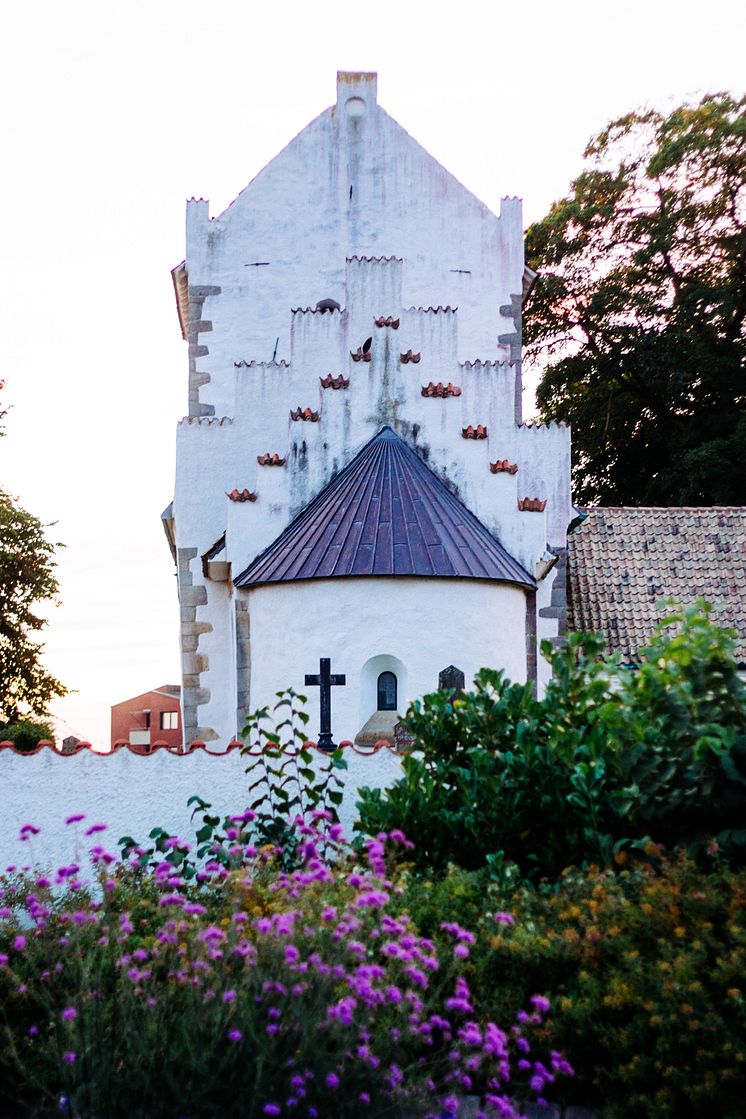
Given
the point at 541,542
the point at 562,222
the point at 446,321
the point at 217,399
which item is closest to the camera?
the point at 541,542

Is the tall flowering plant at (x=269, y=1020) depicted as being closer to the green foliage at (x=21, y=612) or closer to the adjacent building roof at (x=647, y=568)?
the adjacent building roof at (x=647, y=568)

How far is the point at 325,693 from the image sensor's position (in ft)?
39.4

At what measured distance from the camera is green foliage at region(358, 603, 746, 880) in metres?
7.21

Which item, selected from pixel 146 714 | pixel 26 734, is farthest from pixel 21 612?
pixel 146 714

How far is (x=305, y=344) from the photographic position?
672 inches

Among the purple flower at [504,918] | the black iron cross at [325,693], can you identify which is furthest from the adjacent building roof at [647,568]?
the purple flower at [504,918]

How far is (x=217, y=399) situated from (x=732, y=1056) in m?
15.9

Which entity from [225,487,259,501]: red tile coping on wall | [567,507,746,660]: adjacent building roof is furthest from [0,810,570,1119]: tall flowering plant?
[567,507,746,660]: adjacent building roof

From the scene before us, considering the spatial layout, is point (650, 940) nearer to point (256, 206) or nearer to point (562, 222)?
point (256, 206)

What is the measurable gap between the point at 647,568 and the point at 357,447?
6.22m

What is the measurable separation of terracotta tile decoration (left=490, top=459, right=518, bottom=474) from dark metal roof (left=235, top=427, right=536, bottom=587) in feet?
2.10

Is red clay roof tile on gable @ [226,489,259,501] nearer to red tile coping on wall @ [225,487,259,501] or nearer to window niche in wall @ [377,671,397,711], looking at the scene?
red tile coping on wall @ [225,487,259,501]

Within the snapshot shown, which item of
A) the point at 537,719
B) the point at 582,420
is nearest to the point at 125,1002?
the point at 537,719

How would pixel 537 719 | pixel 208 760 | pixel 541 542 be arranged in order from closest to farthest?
pixel 537 719 < pixel 208 760 < pixel 541 542
